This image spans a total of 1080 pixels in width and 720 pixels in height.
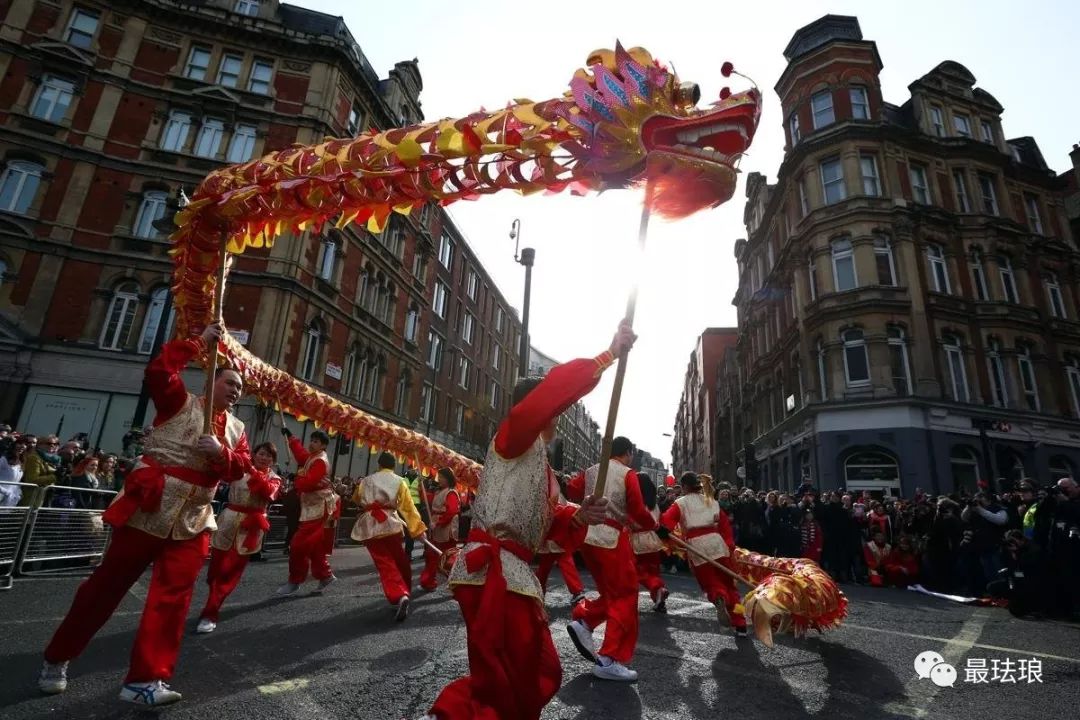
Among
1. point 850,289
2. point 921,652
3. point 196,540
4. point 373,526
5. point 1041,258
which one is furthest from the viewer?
point 1041,258

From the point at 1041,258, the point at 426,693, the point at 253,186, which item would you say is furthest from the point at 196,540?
the point at 1041,258

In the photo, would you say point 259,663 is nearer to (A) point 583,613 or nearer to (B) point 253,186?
(A) point 583,613

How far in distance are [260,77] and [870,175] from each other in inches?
977

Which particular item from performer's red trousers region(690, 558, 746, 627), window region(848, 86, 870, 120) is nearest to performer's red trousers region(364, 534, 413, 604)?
performer's red trousers region(690, 558, 746, 627)

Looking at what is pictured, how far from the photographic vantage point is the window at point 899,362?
19422 millimetres

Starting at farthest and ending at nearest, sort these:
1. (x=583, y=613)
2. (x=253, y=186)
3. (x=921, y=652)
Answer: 1. (x=921, y=652)
2. (x=583, y=613)
3. (x=253, y=186)

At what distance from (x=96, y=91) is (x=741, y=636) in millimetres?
25482

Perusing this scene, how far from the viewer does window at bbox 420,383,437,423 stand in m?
28.6

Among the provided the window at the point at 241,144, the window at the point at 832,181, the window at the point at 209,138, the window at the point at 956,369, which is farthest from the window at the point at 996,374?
the window at the point at 209,138

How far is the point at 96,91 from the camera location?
1905 centimetres

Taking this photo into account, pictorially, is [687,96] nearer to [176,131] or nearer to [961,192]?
[176,131]

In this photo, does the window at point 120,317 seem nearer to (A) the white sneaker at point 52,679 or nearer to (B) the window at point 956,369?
(A) the white sneaker at point 52,679

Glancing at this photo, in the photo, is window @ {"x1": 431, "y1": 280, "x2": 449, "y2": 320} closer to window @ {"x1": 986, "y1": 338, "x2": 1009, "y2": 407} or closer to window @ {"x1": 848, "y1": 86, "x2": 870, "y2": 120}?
window @ {"x1": 848, "y1": 86, "x2": 870, "y2": 120}

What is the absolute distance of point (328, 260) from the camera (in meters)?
21.1
